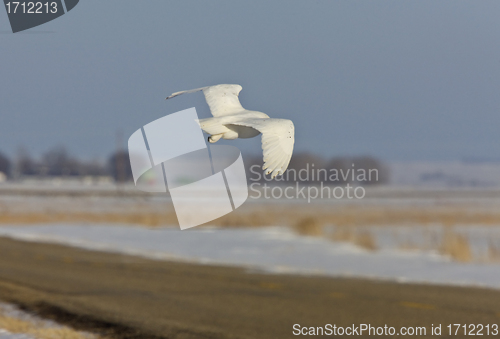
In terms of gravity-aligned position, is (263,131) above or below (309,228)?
above

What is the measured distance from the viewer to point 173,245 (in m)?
19.1

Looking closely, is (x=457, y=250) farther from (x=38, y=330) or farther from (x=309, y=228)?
(x=38, y=330)

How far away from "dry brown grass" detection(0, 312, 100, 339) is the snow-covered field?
6847mm

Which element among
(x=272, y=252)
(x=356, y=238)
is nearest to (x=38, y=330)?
(x=272, y=252)

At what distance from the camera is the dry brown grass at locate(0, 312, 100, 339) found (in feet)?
22.3

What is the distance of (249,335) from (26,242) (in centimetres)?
1380

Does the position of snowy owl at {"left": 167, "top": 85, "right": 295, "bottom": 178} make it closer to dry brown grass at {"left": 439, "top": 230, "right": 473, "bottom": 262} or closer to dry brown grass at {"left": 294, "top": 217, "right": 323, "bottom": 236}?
dry brown grass at {"left": 439, "top": 230, "right": 473, "bottom": 262}

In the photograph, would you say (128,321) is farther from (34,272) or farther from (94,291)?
(34,272)

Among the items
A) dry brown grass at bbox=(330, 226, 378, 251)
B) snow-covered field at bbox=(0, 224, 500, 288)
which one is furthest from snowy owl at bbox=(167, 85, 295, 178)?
dry brown grass at bbox=(330, 226, 378, 251)

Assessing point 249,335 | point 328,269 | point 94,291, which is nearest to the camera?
point 249,335

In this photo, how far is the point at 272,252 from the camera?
17.1m

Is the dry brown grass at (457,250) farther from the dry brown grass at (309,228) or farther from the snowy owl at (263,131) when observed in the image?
the snowy owl at (263,131)

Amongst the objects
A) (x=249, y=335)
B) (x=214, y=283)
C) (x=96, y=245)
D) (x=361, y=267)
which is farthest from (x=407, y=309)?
(x=96, y=245)

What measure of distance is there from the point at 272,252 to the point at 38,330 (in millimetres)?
10518
